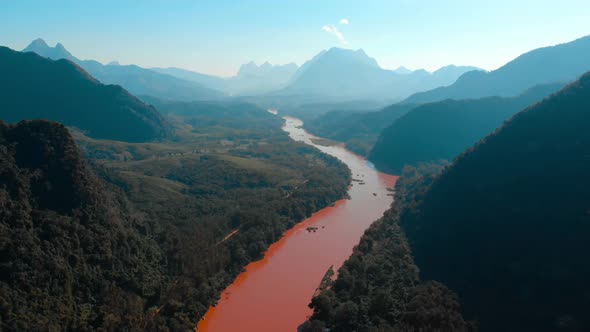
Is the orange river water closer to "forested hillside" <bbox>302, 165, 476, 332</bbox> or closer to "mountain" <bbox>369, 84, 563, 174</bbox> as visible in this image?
"forested hillside" <bbox>302, 165, 476, 332</bbox>

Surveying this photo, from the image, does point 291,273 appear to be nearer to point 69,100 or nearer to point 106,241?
point 106,241

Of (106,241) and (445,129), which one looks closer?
(106,241)

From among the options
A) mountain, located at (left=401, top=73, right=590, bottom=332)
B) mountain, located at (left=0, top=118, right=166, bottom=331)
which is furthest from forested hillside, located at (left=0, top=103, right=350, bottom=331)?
mountain, located at (left=401, top=73, right=590, bottom=332)

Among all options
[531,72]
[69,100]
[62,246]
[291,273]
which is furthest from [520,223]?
[531,72]

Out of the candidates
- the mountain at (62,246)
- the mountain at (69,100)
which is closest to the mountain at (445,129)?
the mountain at (62,246)

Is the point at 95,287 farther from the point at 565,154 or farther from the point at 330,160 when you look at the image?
the point at 330,160

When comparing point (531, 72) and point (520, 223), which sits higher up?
point (531, 72)
